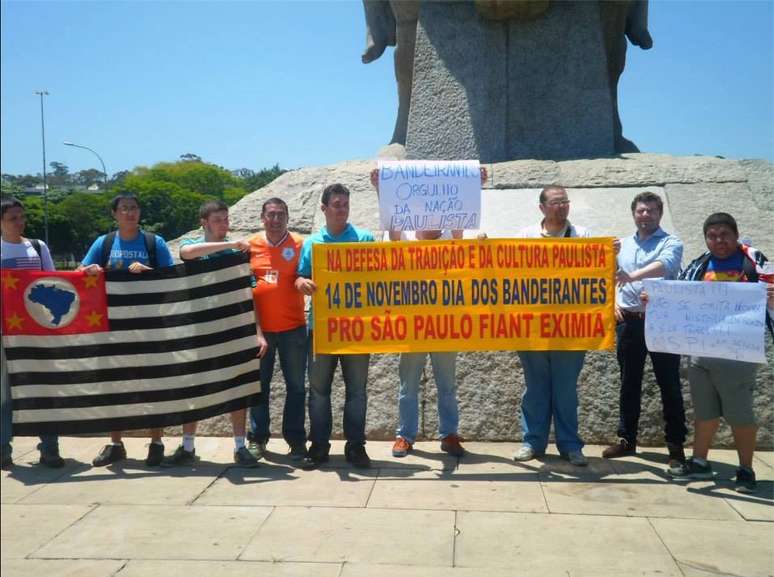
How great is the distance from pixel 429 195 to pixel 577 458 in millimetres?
2150

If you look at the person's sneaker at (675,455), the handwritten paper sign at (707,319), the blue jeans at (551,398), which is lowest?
the person's sneaker at (675,455)

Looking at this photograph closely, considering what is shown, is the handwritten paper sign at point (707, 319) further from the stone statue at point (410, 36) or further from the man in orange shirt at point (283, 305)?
the stone statue at point (410, 36)

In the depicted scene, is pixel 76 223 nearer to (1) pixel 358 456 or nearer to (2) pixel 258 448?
(2) pixel 258 448

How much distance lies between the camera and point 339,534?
12.8ft

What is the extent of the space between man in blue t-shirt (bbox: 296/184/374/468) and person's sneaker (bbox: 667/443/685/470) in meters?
2.10

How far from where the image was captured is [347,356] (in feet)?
17.1

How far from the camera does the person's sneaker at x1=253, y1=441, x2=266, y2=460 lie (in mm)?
5363

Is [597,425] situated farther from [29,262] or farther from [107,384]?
[29,262]

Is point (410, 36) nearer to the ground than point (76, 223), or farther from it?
farther from it

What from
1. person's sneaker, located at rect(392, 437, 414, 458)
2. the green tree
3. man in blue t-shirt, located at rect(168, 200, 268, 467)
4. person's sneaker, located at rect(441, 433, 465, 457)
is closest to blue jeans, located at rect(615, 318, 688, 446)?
person's sneaker, located at rect(441, 433, 465, 457)

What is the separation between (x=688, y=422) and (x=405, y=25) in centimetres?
596

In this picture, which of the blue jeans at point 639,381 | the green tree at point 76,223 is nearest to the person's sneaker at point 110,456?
the blue jeans at point 639,381

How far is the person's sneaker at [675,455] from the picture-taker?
501 centimetres

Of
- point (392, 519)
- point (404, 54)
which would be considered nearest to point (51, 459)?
point (392, 519)
